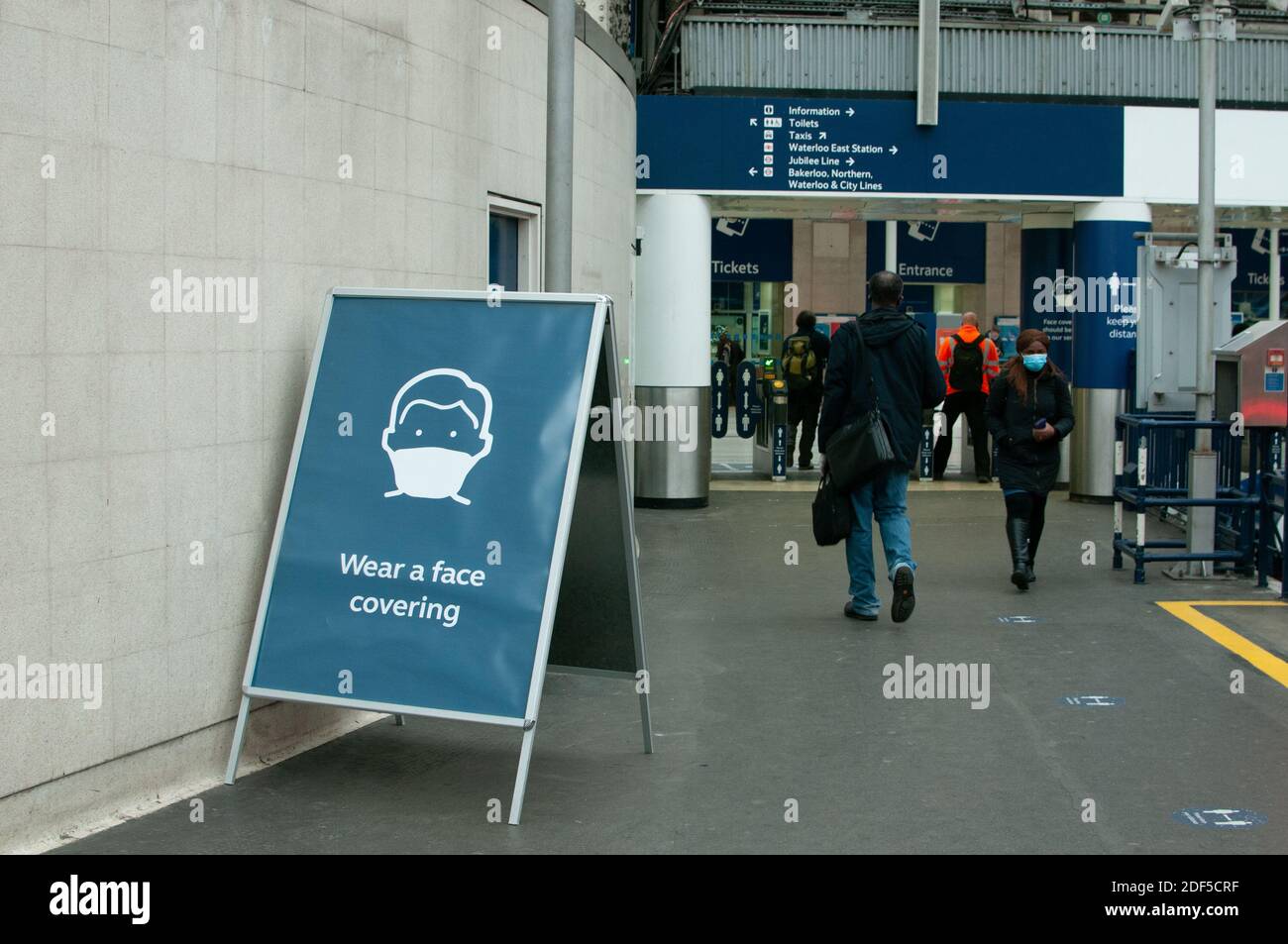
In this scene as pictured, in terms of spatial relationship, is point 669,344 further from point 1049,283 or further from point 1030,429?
point 1030,429

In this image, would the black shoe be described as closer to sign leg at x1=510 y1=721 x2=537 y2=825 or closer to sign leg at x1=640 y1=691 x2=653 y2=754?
sign leg at x1=640 y1=691 x2=653 y2=754

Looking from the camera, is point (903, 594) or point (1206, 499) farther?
point (1206, 499)

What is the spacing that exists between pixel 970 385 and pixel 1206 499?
6.47 m

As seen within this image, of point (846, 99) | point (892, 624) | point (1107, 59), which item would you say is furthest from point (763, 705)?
point (1107, 59)

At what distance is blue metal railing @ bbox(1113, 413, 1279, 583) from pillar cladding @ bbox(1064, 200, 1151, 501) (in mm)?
2344

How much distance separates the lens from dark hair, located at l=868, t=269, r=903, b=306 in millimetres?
9211

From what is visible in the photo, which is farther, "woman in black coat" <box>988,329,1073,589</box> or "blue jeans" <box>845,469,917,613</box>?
"woman in black coat" <box>988,329,1073,589</box>

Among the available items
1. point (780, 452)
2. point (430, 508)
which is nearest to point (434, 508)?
point (430, 508)

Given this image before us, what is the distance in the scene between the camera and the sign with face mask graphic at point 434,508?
555 centimetres

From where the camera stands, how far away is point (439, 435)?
231 inches

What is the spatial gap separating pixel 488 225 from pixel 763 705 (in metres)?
3.02

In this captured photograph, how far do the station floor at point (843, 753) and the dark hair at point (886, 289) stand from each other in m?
1.83
